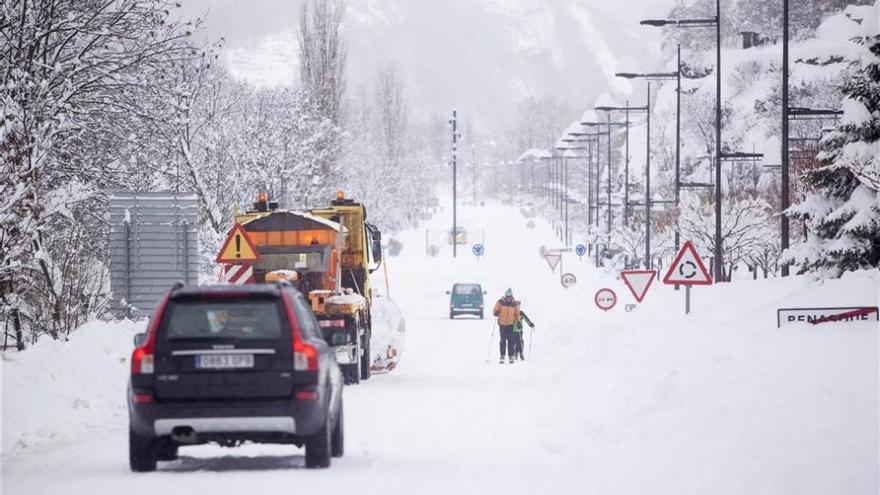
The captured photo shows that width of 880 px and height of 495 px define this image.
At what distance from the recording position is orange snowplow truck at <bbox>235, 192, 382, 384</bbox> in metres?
24.9

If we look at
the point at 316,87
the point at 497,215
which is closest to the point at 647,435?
the point at 316,87

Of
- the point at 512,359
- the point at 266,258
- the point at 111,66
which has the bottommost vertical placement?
the point at 512,359

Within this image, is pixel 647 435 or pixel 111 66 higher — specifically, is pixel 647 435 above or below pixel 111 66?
below

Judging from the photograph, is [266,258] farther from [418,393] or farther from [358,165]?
[358,165]

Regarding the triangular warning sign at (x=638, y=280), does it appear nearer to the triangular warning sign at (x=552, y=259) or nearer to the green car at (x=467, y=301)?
the green car at (x=467, y=301)

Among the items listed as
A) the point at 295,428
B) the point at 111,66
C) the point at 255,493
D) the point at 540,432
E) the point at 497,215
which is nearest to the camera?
the point at 255,493

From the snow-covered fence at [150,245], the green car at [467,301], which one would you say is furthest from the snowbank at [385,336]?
the green car at [467,301]

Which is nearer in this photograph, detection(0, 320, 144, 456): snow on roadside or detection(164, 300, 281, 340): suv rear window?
detection(164, 300, 281, 340): suv rear window

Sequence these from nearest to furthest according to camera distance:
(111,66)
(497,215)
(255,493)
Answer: (255,493) → (111,66) → (497,215)

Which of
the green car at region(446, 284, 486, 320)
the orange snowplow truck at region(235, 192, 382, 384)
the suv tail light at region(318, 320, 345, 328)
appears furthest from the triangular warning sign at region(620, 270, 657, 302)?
the green car at region(446, 284, 486, 320)

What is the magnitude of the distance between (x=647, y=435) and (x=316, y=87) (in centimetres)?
5737

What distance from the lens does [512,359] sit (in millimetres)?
35000

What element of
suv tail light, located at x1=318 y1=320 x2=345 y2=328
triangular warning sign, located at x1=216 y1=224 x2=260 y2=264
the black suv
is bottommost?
suv tail light, located at x1=318 y1=320 x2=345 y2=328

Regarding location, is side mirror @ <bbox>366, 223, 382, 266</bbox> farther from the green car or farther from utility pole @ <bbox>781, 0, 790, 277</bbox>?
the green car
